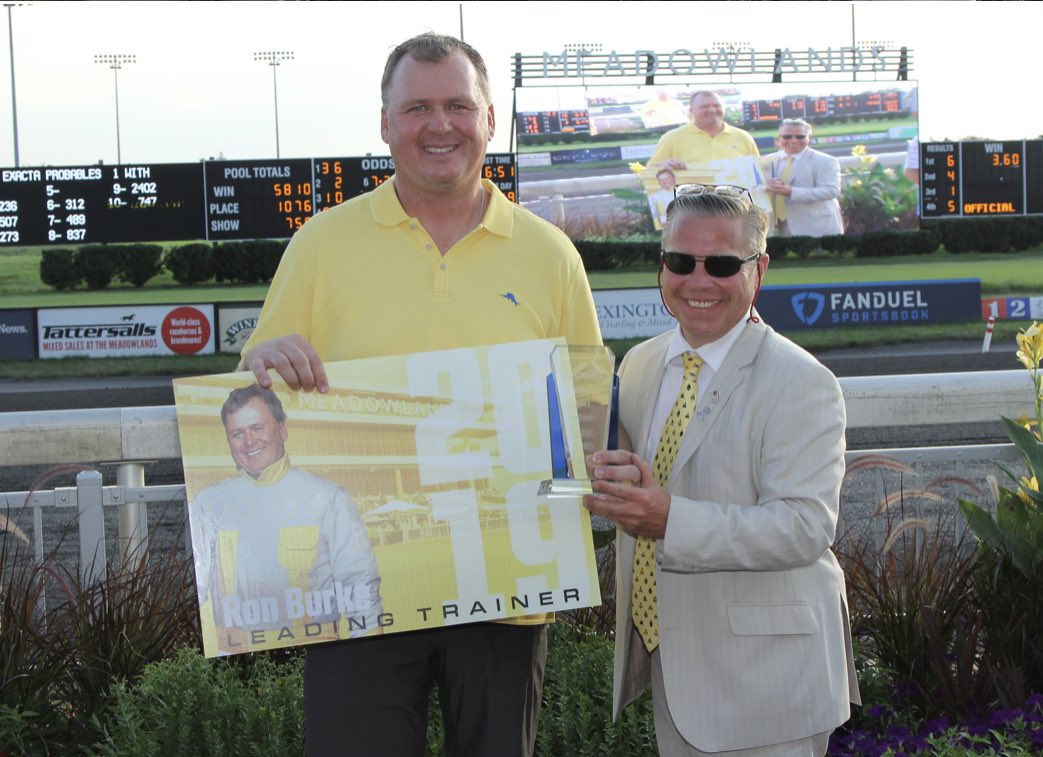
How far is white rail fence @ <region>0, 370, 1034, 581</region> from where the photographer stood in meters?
4.75

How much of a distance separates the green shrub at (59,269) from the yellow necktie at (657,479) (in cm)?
2557

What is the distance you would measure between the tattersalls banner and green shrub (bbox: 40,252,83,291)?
25.3 metres

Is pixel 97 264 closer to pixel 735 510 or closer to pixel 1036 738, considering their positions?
pixel 1036 738

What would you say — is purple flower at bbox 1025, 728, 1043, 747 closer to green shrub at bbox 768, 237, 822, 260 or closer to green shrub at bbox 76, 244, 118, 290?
green shrub at bbox 76, 244, 118, 290

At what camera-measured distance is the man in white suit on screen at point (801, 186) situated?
28766 millimetres

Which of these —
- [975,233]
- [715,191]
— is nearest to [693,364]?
[715,191]

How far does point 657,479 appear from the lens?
9.07 ft

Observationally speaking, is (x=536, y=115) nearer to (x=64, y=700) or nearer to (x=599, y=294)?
(x=599, y=294)

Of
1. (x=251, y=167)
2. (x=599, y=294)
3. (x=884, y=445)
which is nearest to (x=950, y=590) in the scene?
(x=884, y=445)

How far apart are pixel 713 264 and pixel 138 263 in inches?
998

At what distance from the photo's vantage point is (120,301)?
84.2ft

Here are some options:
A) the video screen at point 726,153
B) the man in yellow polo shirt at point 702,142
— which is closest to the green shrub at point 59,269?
the video screen at point 726,153

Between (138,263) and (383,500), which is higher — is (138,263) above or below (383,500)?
above

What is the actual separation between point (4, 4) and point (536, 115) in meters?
16.8
